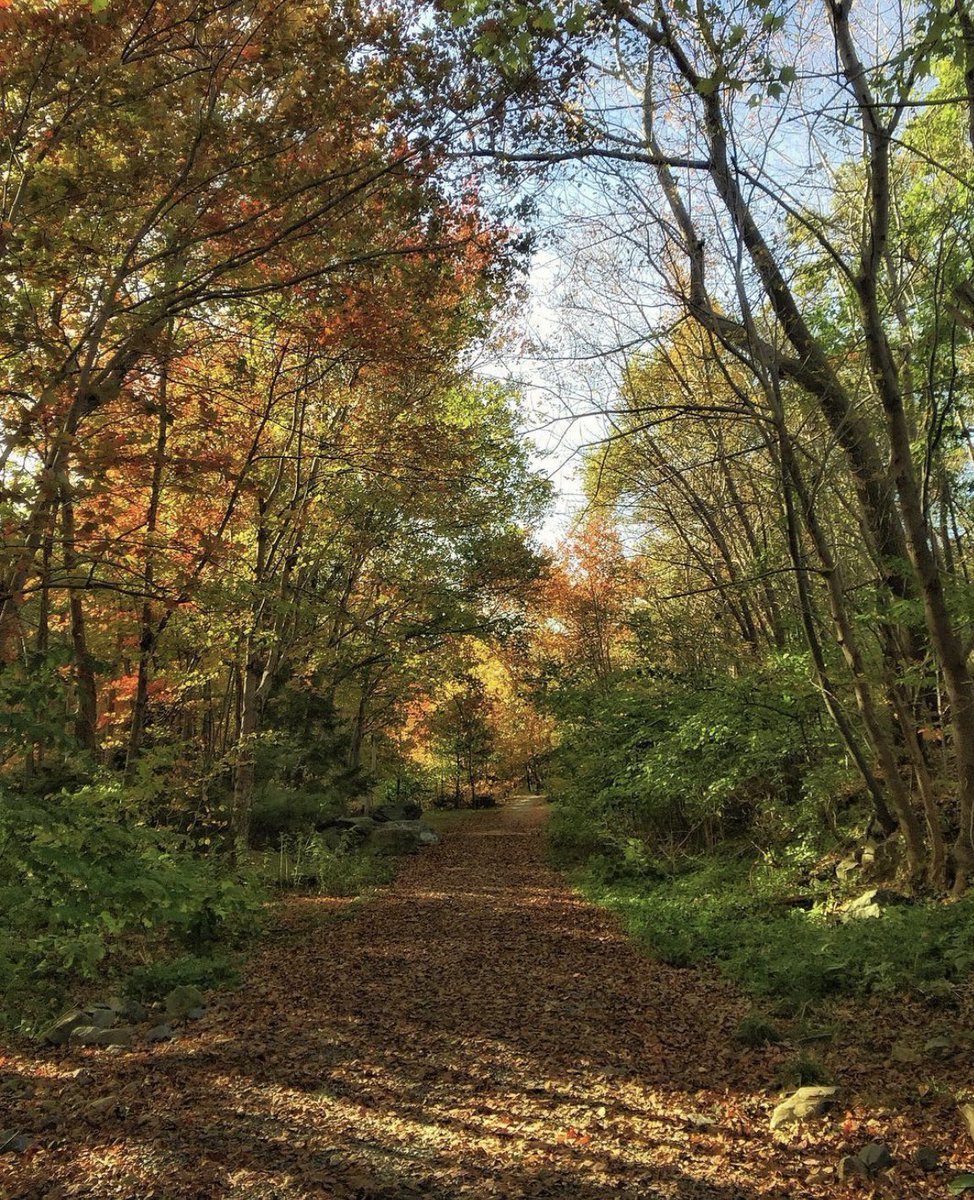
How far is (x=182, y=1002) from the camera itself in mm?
5496

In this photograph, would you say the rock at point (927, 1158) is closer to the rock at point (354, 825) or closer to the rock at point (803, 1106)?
the rock at point (803, 1106)

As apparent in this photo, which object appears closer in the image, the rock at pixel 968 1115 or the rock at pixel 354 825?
the rock at pixel 968 1115

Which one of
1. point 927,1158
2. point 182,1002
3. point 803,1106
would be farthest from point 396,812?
point 927,1158

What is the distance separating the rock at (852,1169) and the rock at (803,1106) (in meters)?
0.44

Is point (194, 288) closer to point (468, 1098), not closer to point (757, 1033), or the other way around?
point (468, 1098)

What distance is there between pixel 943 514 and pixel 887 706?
7.00 ft

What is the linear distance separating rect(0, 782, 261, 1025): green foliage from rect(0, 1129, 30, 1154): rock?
3.06 ft

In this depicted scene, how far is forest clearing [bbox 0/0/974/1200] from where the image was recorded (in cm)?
367

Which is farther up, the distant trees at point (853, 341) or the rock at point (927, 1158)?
the distant trees at point (853, 341)

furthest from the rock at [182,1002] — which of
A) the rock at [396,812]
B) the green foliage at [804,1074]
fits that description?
the rock at [396,812]

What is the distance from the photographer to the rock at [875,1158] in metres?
3.00

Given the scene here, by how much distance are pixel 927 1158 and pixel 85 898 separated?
156 inches

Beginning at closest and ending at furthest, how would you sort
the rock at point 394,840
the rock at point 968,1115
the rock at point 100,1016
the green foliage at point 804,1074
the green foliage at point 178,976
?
the rock at point 968,1115, the green foliage at point 804,1074, the rock at point 100,1016, the green foliage at point 178,976, the rock at point 394,840

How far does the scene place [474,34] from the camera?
16.5 ft
